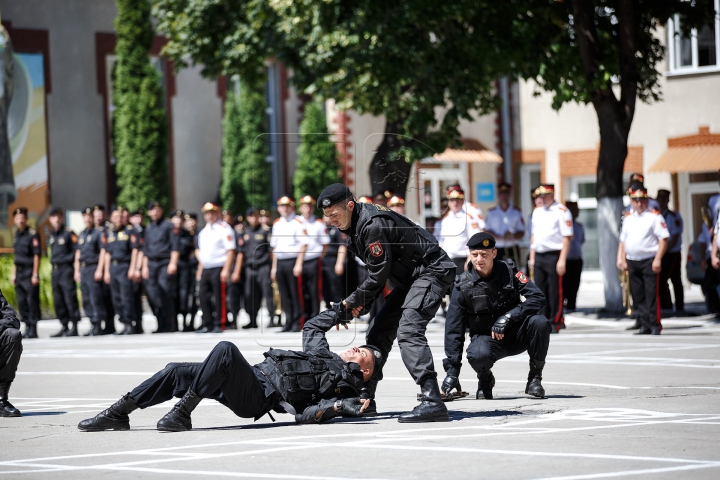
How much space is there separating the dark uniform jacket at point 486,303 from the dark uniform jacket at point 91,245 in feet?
40.2

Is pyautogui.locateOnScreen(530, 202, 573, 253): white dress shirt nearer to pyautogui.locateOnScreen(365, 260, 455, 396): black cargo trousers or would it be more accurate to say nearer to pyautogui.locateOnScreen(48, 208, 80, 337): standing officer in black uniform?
pyautogui.locateOnScreen(48, 208, 80, 337): standing officer in black uniform

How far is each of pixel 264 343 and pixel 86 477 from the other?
10979 millimetres

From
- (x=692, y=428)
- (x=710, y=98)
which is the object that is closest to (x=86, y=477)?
(x=692, y=428)

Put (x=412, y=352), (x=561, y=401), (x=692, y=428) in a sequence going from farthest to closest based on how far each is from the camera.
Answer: (x=561, y=401) → (x=412, y=352) → (x=692, y=428)

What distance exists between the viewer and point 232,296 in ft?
73.2

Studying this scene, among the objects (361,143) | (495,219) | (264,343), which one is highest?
(361,143)

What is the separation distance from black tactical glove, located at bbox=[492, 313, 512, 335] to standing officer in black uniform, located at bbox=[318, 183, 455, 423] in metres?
1.26

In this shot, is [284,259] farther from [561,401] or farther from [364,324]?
[561,401]

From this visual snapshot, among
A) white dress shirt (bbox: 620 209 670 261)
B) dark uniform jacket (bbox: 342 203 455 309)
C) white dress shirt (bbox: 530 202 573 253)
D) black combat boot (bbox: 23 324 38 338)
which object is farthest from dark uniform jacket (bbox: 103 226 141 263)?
dark uniform jacket (bbox: 342 203 455 309)

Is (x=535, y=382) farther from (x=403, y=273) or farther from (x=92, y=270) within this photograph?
(x=92, y=270)

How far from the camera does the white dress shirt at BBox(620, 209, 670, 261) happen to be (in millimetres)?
17062

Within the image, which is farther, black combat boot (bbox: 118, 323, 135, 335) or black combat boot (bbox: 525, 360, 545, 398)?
black combat boot (bbox: 118, 323, 135, 335)

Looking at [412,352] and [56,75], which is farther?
[56,75]

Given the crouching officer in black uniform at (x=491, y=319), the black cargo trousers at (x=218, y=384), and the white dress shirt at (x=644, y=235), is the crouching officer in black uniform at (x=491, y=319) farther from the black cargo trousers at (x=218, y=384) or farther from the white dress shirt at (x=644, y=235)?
the white dress shirt at (x=644, y=235)
